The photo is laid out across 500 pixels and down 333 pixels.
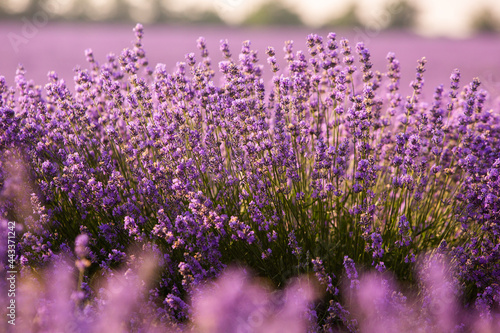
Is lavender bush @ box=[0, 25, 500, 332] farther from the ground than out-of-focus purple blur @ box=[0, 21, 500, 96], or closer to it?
farther from the ground

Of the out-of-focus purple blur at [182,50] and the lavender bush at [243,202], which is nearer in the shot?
the lavender bush at [243,202]

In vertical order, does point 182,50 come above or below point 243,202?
below

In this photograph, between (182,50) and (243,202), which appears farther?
(182,50)

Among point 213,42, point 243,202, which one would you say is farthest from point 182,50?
point 243,202

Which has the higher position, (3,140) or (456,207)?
(3,140)

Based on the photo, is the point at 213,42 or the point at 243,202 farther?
the point at 213,42

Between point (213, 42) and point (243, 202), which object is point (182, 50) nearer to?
point (213, 42)

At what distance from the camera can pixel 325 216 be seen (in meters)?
2.74

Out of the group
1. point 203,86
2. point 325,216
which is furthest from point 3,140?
point 325,216

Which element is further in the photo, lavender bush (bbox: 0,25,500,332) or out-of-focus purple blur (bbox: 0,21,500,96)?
out-of-focus purple blur (bbox: 0,21,500,96)

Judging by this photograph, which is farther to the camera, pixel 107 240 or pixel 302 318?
pixel 107 240

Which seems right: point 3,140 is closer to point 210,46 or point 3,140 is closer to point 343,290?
point 343,290

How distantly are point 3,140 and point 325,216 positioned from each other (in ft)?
6.46

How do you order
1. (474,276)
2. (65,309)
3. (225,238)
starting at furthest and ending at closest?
(225,238), (474,276), (65,309)
